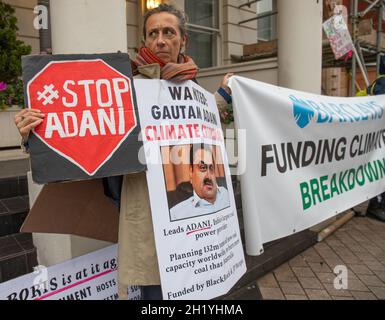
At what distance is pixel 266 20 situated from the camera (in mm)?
10555

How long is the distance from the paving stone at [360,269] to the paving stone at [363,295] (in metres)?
0.39

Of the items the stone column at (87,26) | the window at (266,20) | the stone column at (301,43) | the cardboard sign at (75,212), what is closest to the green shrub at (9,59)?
the stone column at (87,26)

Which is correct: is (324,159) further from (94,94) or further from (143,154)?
(94,94)

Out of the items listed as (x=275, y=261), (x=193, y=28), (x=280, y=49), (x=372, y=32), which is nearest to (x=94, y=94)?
(x=275, y=261)

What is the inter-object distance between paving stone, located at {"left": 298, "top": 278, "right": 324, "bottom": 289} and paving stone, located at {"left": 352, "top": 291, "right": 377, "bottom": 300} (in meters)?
0.27

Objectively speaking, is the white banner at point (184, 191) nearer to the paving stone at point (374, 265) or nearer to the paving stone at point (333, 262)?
the paving stone at point (333, 262)

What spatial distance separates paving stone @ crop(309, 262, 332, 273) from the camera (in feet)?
10.9

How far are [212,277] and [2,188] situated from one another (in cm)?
256

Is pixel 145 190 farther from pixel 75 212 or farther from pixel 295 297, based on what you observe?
pixel 295 297

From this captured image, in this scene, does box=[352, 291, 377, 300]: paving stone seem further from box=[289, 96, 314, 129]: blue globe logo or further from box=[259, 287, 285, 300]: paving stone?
box=[289, 96, 314, 129]: blue globe logo

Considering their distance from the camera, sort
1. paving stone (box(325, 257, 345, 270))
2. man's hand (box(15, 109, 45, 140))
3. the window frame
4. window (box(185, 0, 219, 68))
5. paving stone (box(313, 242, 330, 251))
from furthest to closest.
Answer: the window frame < window (box(185, 0, 219, 68)) < paving stone (box(313, 242, 330, 251)) < paving stone (box(325, 257, 345, 270)) < man's hand (box(15, 109, 45, 140))

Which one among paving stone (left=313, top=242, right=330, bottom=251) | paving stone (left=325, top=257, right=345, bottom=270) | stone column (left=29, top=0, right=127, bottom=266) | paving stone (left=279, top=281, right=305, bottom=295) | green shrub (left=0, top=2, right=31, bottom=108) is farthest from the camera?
green shrub (left=0, top=2, right=31, bottom=108)

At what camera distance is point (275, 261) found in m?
3.38

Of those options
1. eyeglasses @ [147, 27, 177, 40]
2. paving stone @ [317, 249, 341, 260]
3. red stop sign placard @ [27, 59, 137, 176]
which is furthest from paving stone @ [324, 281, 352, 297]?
eyeglasses @ [147, 27, 177, 40]
